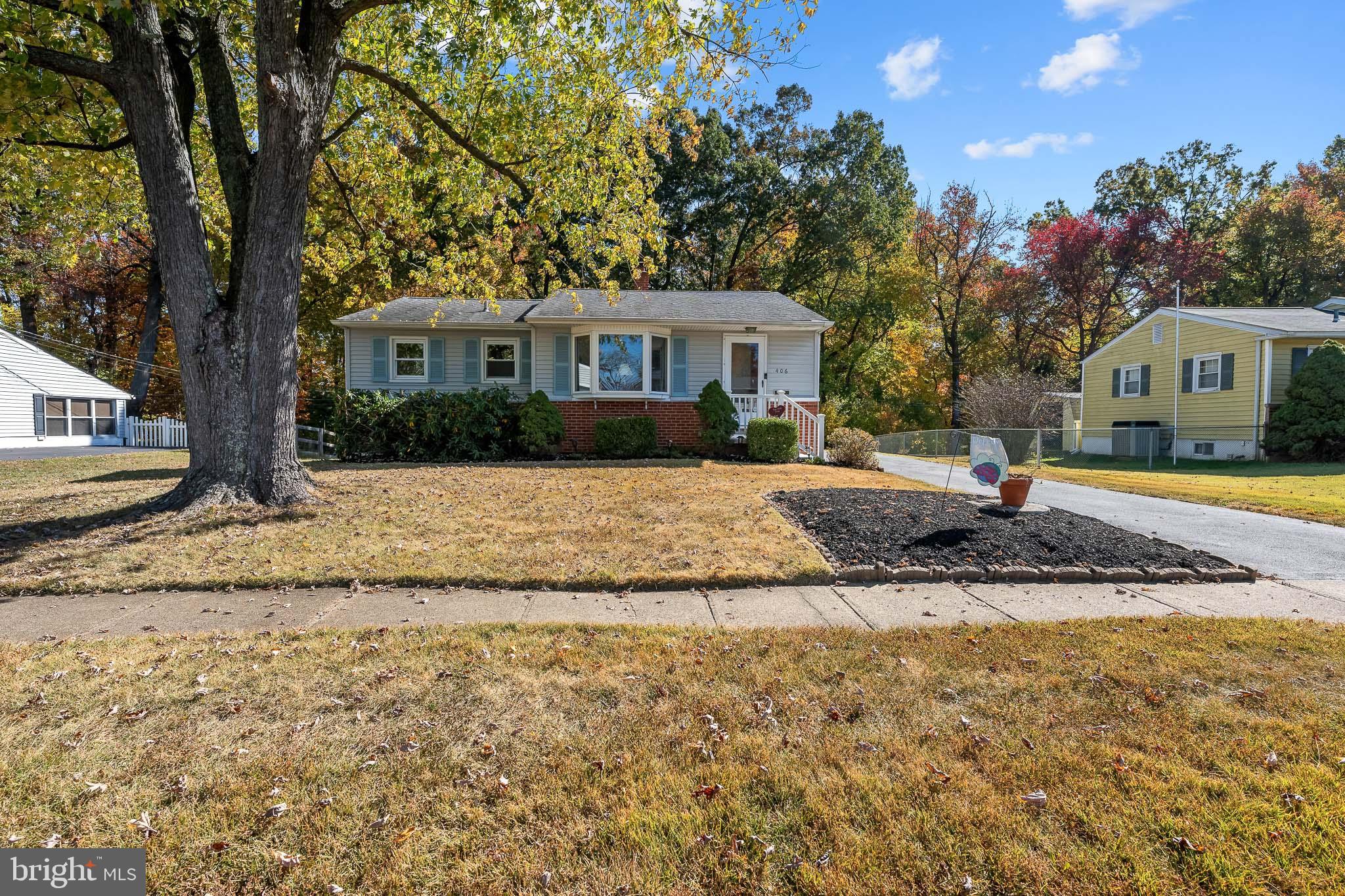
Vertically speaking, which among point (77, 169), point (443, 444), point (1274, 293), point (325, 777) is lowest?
point (325, 777)

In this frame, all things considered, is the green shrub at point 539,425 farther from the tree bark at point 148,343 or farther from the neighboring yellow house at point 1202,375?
the tree bark at point 148,343

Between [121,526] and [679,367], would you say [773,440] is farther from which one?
[121,526]

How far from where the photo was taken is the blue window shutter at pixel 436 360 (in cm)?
1878

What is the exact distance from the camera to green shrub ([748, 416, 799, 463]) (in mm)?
14383

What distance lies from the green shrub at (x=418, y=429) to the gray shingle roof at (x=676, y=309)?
325 cm

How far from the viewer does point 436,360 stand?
1888 cm

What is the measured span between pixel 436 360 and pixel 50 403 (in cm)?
1597

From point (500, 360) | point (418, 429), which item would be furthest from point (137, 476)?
point (500, 360)

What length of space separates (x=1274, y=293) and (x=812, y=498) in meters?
36.7

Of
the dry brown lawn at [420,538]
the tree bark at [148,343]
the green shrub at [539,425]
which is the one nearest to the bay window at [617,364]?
the green shrub at [539,425]

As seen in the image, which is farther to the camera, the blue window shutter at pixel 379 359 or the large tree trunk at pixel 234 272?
the blue window shutter at pixel 379 359

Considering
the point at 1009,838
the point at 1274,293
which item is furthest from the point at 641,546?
the point at 1274,293

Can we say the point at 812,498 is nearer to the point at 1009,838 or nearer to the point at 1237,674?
the point at 1237,674

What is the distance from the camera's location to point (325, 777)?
2666 mm
